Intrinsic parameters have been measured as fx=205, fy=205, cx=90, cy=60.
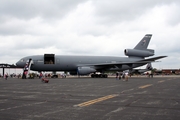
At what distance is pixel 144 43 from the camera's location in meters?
41.9

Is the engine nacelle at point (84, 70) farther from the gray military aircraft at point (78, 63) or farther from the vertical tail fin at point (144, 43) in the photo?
the vertical tail fin at point (144, 43)

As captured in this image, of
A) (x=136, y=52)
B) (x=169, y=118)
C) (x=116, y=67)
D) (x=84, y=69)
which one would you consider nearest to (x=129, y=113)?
(x=169, y=118)

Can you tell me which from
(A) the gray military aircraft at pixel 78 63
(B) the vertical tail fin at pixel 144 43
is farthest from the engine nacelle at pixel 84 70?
(B) the vertical tail fin at pixel 144 43

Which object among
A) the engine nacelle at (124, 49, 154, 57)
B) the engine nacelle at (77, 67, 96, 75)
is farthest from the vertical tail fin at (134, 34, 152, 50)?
the engine nacelle at (77, 67, 96, 75)

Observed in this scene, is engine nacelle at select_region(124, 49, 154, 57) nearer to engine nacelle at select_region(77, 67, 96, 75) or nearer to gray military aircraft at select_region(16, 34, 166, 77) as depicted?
gray military aircraft at select_region(16, 34, 166, 77)

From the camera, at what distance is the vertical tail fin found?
41787 mm

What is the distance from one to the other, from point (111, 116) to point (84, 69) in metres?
30.1

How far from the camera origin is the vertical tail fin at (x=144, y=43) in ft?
137

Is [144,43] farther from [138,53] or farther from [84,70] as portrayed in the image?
[84,70]

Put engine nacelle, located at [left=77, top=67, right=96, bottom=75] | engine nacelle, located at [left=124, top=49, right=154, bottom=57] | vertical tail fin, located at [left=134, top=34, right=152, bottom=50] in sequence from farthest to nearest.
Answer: vertical tail fin, located at [left=134, top=34, right=152, bottom=50] → engine nacelle, located at [left=124, top=49, right=154, bottom=57] → engine nacelle, located at [left=77, top=67, right=96, bottom=75]

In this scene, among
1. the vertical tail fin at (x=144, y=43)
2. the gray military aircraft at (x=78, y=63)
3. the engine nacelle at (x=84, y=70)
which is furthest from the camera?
the vertical tail fin at (x=144, y=43)

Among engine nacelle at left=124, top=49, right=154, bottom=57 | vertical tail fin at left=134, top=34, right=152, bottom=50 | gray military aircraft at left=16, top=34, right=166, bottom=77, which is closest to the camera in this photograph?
gray military aircraft at left=16, top=34, right=166, bottom=77

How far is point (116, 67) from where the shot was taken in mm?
38906

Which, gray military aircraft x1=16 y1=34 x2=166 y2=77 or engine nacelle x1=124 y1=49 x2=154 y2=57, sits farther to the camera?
engine nacelle x1=124 y1=49 x2=154 y2=57
